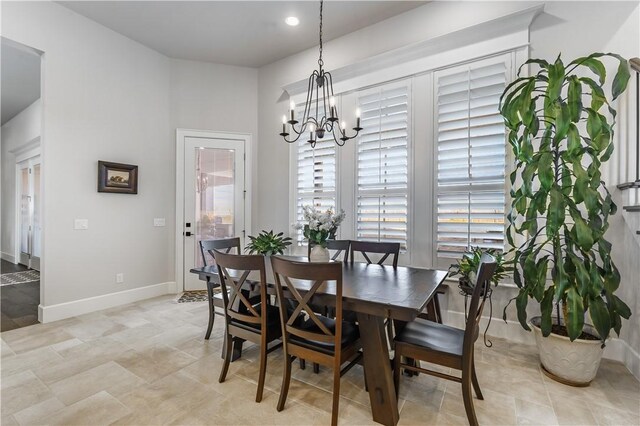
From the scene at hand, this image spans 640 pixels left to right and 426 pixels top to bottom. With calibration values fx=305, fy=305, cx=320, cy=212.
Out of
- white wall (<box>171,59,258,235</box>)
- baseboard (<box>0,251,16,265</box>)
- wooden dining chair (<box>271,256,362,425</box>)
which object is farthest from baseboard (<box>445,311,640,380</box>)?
baseboard (<box>0,251,16,265</box>)

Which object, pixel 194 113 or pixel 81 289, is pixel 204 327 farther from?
pixel 194 113

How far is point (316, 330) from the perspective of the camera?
205 centimetres

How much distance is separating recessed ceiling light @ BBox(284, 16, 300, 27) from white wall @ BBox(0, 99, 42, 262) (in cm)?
611

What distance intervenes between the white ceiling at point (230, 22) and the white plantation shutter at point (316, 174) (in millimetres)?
1019

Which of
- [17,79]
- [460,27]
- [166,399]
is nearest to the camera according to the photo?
[166,399]

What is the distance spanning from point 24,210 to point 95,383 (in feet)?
22.9

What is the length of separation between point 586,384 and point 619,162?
1.77 m

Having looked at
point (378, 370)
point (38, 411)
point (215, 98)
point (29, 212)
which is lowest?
point (38, 411)

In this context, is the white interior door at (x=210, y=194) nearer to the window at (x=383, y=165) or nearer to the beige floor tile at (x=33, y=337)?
the beige floor tile at (x=33, y=337)

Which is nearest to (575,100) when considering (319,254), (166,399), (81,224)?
(319,254)

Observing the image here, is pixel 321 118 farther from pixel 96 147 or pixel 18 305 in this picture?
pixel 18 305

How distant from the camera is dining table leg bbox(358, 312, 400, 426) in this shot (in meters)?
1.78

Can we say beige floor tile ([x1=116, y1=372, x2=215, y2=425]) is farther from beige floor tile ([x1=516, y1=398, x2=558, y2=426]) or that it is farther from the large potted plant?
the large potted plant

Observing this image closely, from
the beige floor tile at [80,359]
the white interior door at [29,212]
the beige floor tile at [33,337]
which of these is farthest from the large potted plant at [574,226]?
the white interior door at [29,212]
